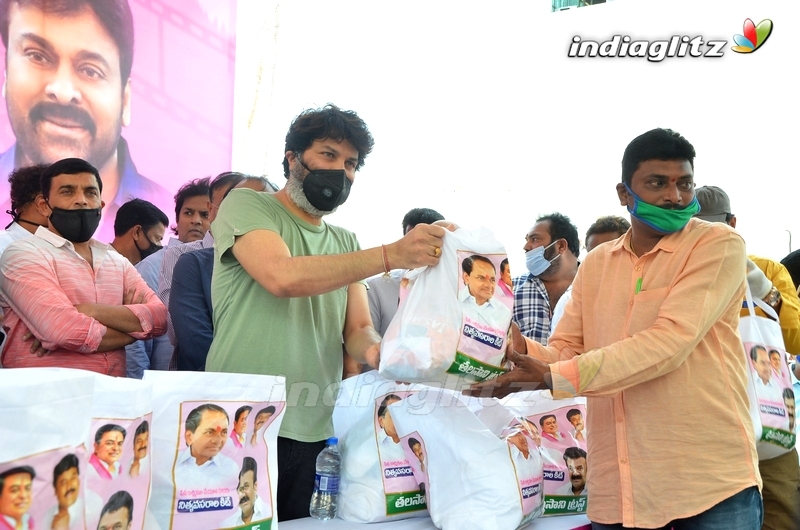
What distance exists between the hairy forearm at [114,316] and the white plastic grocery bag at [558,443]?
1269 mm

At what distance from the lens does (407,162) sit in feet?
21.4

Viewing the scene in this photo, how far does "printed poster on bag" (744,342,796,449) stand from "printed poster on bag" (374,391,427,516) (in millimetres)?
1085

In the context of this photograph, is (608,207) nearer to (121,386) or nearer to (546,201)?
(546,201)

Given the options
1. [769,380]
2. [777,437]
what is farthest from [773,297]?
[777,437]

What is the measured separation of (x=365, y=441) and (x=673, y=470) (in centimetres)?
89

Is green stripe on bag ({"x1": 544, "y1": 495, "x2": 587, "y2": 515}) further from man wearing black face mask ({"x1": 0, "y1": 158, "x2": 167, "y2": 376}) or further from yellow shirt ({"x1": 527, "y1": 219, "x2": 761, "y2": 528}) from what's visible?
man wearing black face mask ({"x1": 0, "y1": 158, "x2": 167, "y2": 376})

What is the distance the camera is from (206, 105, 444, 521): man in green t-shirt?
1.78 metres

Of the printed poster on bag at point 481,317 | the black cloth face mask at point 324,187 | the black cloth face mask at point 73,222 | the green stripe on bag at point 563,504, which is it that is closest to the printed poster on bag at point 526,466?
the green stripe on bag at point 563,504

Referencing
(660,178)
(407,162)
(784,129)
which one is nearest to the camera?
(660,178)

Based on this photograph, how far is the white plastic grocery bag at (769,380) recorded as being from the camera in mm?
2146

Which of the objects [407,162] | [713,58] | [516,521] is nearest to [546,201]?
[407,162]

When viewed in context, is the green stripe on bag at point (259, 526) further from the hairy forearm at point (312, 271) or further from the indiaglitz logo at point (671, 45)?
the indiaglitz logo at point (671, 45)

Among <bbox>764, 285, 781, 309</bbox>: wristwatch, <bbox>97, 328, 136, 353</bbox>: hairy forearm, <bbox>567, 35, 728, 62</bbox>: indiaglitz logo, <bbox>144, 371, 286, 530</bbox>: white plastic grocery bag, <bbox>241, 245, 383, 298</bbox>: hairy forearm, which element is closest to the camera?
<bbox>144, 371, 286, 530</bbox>: white plastic grocery bag

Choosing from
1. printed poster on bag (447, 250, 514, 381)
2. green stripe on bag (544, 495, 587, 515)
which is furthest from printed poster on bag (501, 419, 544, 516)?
printed poster on bag (447, 250, 514, 381)
